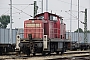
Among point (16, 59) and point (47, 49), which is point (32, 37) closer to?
point (47, 49)

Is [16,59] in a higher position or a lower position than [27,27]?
lower

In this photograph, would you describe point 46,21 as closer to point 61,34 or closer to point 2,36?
point 61,34

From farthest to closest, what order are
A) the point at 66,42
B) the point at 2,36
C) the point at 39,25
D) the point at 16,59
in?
the point at 2,36
the point at 66,42
the point at 39,25
the point at 16,59

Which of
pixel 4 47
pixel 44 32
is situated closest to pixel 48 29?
pixel 44 32

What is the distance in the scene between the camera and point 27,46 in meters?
22.4

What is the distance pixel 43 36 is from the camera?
23.0 metres

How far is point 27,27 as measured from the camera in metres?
24.4

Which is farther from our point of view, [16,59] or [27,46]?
[27,46]

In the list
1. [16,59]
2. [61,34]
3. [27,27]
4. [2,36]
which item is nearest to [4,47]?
[27,27]

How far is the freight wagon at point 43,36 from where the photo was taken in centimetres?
2253

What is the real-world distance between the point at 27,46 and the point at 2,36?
58.7 feet

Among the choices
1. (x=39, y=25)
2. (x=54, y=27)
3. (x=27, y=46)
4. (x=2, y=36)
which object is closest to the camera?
(x=27, y=46)

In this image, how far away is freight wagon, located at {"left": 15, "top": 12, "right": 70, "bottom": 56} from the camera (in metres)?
22.5

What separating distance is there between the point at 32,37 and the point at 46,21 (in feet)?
6.35
